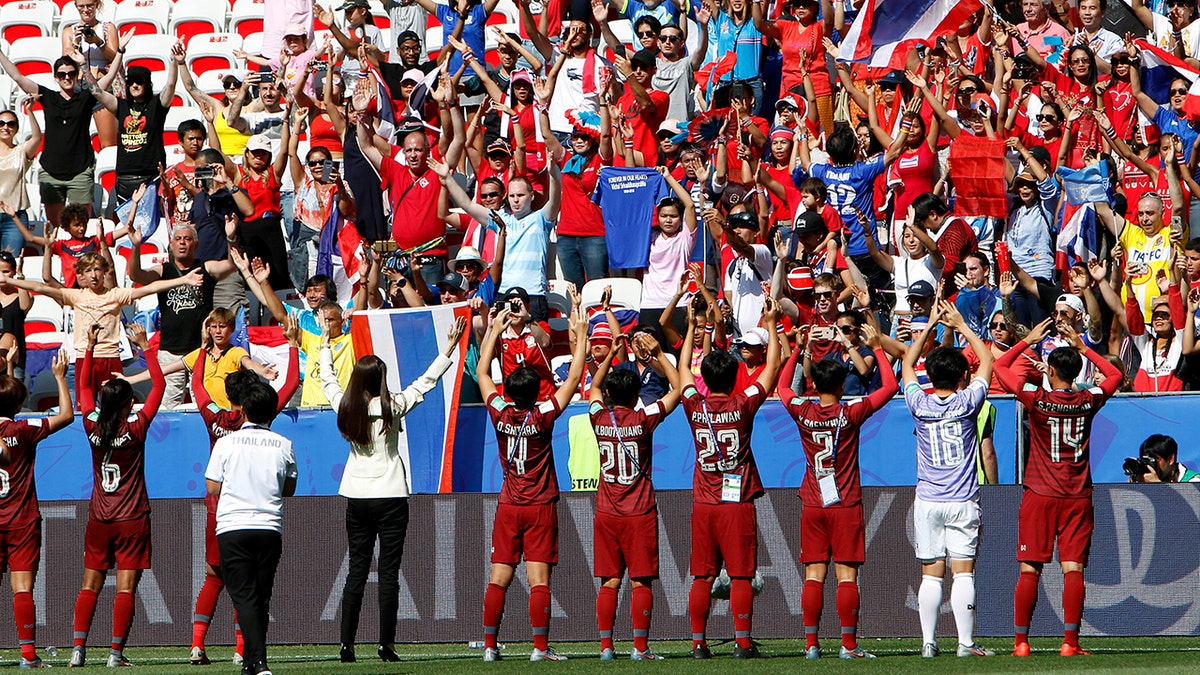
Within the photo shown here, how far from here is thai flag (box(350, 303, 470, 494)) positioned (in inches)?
529

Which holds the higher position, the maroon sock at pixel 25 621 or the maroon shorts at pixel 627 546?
the maroon shorts at pixel 627 546

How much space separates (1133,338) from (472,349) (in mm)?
5465

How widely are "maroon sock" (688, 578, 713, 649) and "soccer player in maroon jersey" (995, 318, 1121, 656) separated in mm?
1861

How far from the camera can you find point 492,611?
1038 cm

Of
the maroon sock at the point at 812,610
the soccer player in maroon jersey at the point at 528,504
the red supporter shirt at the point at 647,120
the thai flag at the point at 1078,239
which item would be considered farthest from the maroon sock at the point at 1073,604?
the red supporter shirt at the point at 647,120

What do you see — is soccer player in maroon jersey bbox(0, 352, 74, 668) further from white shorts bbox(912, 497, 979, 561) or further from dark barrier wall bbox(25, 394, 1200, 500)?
white shorts bbox(912, 497, 979, 561)

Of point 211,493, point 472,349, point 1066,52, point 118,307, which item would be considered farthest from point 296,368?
point 1066,52

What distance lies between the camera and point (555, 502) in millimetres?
10469

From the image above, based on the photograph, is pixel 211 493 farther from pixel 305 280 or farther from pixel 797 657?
pixel 305 280

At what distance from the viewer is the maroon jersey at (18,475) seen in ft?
35.6

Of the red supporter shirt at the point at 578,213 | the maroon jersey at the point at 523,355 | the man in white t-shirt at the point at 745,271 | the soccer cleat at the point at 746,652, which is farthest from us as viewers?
the red supporter shirt at the point at 578,213

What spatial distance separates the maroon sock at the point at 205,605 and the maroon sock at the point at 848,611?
13.1 ft

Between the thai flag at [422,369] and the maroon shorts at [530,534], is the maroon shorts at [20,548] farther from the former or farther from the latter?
the thai flag at [422,369]

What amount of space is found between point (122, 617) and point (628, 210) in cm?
621
